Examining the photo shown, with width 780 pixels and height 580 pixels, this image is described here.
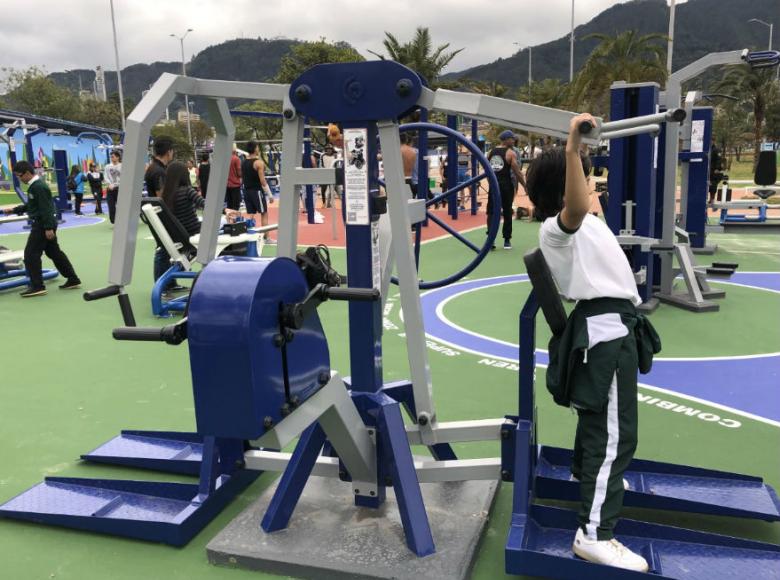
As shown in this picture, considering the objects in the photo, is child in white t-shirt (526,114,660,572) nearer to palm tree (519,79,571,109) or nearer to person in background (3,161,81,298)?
person in background (3,161,81,298)

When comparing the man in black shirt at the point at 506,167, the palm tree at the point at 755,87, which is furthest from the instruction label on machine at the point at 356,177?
the palm tree at the point at 755,87

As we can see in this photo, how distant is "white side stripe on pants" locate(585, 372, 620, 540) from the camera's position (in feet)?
7.84

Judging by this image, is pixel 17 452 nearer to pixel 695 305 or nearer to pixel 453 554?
pixel 453 554

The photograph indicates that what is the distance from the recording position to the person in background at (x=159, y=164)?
23.8 feet

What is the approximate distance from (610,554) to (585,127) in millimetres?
1461

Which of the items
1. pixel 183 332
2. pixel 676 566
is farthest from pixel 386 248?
pixel 676 566

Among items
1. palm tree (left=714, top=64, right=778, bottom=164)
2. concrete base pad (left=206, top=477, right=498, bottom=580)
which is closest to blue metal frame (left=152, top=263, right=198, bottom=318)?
concrete base pad (left=206, top=477, right=498, bottom=580)

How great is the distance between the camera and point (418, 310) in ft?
8.95

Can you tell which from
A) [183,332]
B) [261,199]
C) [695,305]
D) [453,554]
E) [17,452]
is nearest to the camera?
[183,332]

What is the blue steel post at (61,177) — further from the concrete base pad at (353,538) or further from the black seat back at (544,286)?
the black seat back at (544,286)

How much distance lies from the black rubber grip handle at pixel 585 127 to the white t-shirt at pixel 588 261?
337 mm

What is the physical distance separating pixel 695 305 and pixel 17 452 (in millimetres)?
5679

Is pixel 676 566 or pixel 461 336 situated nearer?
pixel 676 566

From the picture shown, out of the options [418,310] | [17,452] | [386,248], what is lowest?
[17,452]
